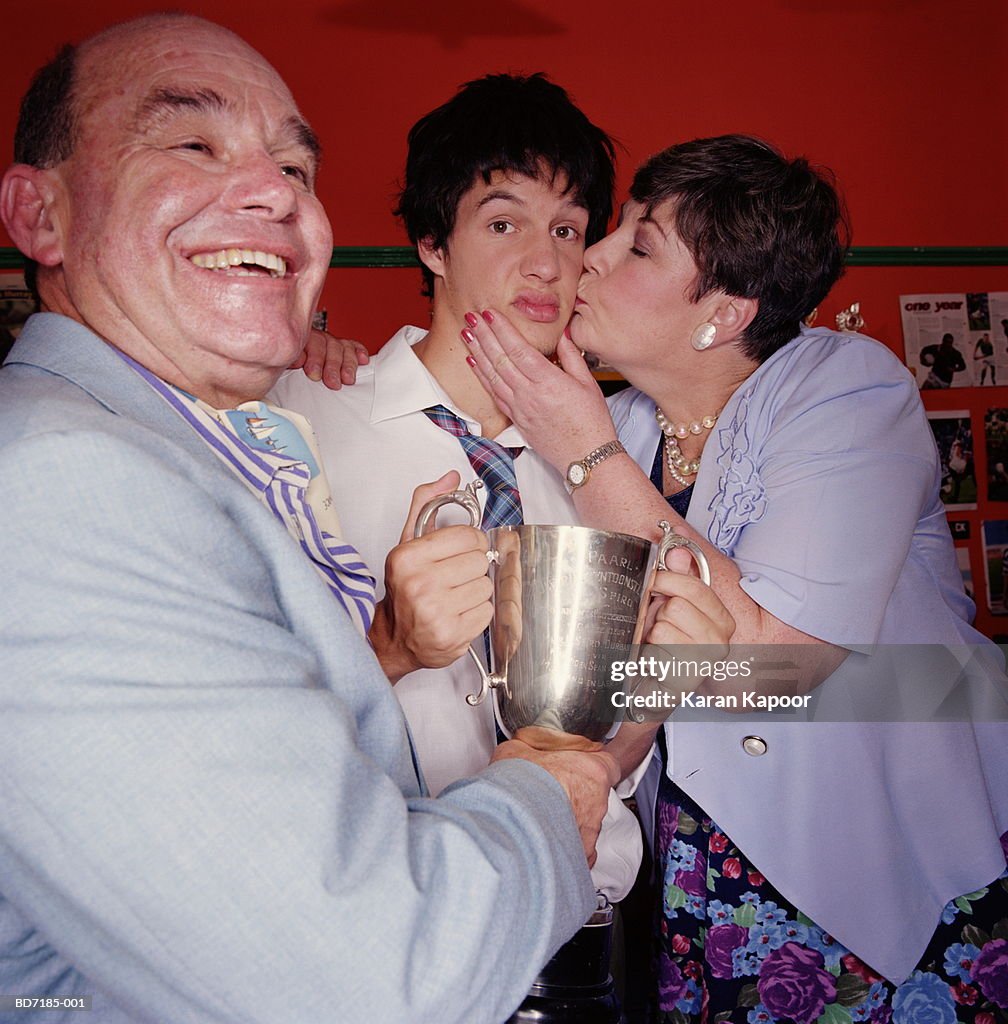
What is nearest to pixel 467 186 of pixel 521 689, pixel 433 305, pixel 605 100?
pixel 433 305

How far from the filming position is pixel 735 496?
170 cm

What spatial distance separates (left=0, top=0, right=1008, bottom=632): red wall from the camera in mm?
3350

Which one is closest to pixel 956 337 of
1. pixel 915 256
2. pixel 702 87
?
pixel 915 256

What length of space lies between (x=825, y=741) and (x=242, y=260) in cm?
111

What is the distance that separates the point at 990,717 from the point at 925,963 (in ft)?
1.30

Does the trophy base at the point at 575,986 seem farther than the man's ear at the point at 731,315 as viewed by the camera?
No

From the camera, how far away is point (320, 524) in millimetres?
1293

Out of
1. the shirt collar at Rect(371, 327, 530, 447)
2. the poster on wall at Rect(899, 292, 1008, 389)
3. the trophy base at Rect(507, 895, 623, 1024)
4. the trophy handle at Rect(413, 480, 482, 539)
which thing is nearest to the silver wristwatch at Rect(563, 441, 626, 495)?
the shirt collar at Rect(371, 327, 530, 447)

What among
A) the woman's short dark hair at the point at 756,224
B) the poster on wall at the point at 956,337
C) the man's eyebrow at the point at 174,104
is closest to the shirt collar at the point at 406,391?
the woman's short dark hair at the point at 756,224

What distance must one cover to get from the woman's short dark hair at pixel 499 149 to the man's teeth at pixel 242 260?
83 centimetres

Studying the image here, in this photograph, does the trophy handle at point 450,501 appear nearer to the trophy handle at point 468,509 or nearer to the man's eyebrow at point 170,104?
the trophy handle at point 468,509

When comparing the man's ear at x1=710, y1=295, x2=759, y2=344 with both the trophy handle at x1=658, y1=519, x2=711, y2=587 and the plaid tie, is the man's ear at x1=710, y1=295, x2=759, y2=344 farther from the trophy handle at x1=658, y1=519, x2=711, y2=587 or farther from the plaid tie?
the trophy handle at x1=658, y1=519, x2=711, y2=587

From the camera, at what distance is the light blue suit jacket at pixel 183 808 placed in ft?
2.42

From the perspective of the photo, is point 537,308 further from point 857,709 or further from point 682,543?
point 857,709
